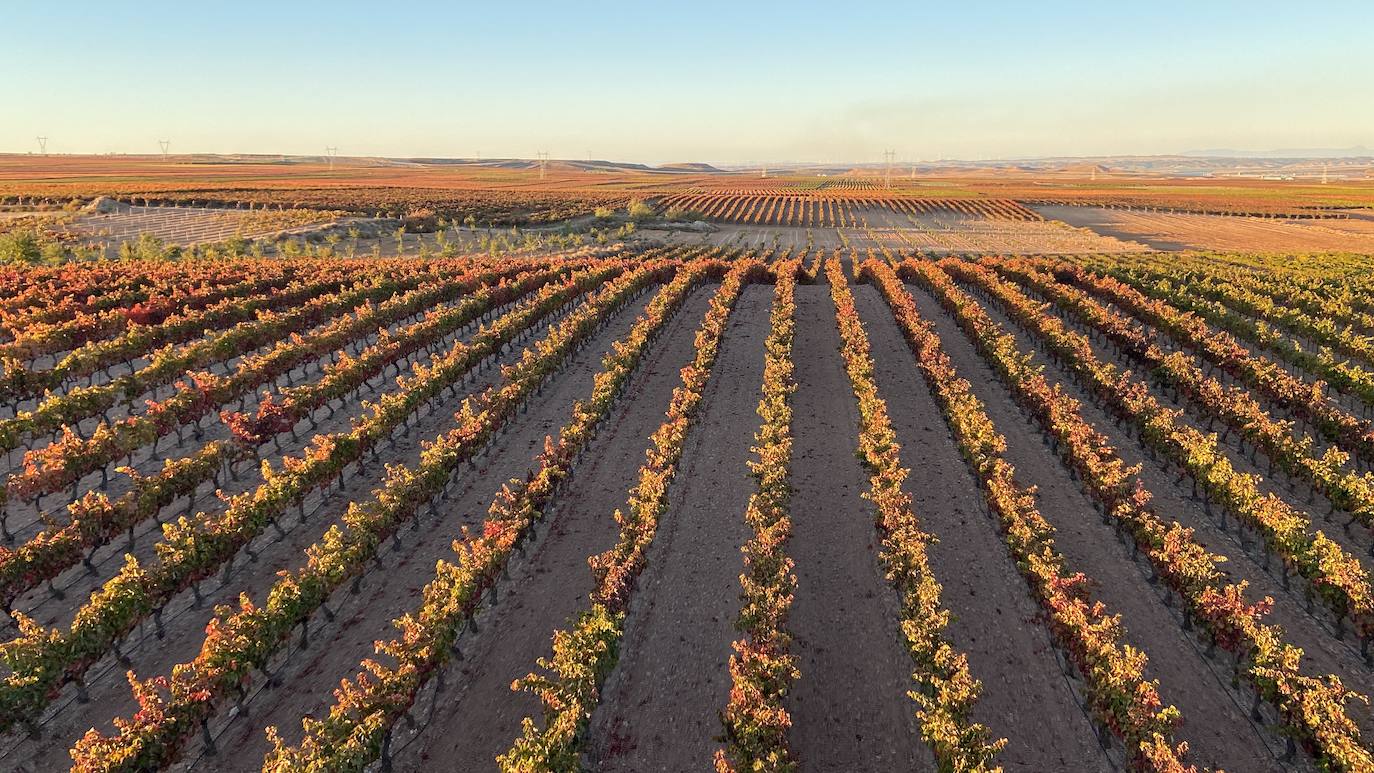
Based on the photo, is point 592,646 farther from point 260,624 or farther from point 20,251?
point 20,251

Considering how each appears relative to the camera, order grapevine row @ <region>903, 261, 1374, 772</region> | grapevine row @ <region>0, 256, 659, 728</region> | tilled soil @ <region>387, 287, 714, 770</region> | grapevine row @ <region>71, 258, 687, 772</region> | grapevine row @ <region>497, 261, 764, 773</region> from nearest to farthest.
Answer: grapevine row @ <region>71, 258, 687, 772</region>, grapevine row @ <region>497, 261, 764, 773</region>, grapevine row @ <region>903, 261, 1374, 772</region>, grapevine row @ <region>0, 256, 659, 728</region>, tilled soil @ <region>387, 287, 714, 770</region>

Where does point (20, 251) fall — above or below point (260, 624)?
above

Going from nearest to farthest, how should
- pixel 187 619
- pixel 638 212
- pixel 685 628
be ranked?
1. pixel 187 619
2. pixel 685 628
3. pixel 638 212

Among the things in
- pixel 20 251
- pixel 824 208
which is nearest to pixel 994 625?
pixel 20 251

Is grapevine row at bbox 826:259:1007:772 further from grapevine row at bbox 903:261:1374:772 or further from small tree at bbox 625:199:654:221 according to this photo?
small tree at bbox 625:199:654:221

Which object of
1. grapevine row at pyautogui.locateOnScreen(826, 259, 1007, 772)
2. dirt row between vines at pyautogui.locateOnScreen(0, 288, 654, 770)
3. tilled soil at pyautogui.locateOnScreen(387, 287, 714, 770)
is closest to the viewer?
grapevine row at pyautogui.locateOnScreen(826, 259, 1007, 772)

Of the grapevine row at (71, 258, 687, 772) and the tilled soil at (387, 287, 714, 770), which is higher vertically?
the grapevine row at (71, 258, 687, 772)

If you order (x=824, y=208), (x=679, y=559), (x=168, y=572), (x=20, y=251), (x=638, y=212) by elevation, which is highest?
(x=824, y=208)

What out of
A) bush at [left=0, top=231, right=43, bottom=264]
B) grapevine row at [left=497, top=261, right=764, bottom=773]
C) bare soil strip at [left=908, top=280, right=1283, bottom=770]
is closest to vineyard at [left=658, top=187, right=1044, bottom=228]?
bush at [left=0, top=231, right=43, bottom=264]

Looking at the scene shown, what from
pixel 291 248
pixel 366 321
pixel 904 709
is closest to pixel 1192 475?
pixel 904 709
